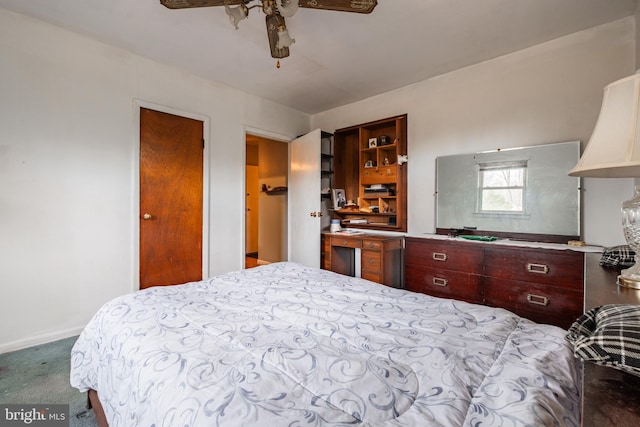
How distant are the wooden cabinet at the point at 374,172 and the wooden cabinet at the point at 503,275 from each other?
2.39ft

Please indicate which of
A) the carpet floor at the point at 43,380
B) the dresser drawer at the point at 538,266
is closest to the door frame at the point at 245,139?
the carpet floor at the point at 43,380

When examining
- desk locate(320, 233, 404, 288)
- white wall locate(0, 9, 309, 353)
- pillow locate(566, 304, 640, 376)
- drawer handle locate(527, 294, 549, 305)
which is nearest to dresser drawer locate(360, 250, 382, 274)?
desk locate(320, 233, 404, 288)

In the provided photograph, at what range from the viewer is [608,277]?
103cm

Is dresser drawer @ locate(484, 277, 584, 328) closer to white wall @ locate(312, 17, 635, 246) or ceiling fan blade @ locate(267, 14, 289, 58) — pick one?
white wall @ locate(312, 17, 635, 246)

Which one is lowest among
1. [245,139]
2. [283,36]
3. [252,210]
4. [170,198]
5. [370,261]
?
[370,261]

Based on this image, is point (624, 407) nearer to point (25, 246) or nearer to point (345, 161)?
point (25, 246)

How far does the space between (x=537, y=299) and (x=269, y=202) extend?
4.24m

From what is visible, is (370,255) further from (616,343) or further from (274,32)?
(616,343)

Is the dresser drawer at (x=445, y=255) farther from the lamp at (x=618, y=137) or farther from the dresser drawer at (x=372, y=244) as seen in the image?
the lamp at (x=618, y=137)

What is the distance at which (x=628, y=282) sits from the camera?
906 millimetres

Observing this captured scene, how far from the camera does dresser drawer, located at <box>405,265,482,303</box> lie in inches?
101

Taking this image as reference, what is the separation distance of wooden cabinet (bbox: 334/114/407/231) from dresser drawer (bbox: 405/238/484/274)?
559 mm

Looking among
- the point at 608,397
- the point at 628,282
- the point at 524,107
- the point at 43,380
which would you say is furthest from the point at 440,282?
the point at 43,380

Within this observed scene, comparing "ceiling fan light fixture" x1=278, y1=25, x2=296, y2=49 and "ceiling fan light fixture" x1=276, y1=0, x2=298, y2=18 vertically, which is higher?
"ceiling fan light fixture" x1=276, y1=0, x2=298, y2=18
